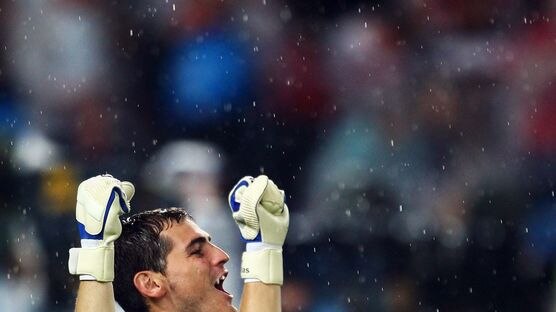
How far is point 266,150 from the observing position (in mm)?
7328

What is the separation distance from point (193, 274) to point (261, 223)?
1.49 feet

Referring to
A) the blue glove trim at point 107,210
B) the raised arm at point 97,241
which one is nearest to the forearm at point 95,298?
the raised arm at point 97,241

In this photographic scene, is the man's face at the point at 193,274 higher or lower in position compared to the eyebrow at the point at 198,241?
lower

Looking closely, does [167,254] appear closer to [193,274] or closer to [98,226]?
[193,274]

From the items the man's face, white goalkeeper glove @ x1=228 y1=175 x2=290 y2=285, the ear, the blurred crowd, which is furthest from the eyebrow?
the blurred crowd

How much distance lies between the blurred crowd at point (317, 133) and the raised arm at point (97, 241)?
2.71 meters

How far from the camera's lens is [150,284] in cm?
426

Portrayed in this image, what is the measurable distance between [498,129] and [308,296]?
1553 millimetres

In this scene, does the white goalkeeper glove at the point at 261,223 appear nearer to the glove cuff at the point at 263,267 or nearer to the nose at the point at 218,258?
the glove cuff at the point at 263,267

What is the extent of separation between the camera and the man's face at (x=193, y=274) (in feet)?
13.9

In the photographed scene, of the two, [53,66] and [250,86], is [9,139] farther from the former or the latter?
[250,86]

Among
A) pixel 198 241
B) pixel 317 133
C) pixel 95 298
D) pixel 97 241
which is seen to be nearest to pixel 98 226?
pixel 97 241

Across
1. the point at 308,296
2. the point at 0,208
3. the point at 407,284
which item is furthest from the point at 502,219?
the point at 0,208

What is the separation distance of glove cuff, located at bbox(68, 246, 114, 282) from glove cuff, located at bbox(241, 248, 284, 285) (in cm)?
44
